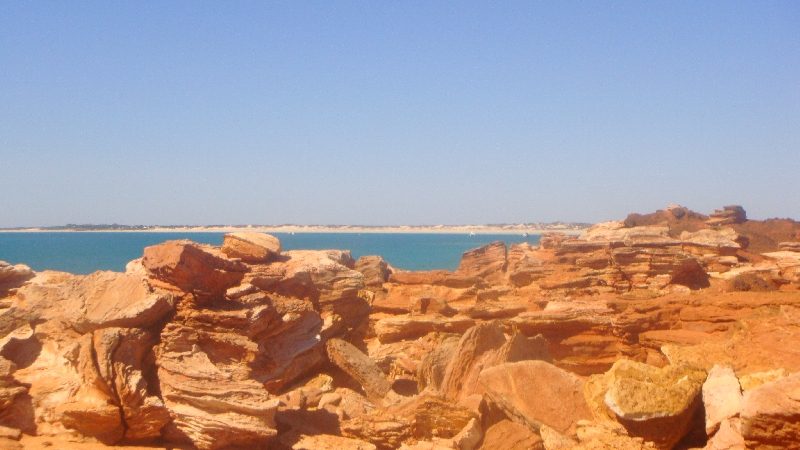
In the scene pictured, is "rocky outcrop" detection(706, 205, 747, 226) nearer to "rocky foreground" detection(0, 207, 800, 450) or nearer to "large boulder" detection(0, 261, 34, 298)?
"rocky foreground" detection(0, 207, 800, 450)

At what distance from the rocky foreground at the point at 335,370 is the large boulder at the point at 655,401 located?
0.05ft

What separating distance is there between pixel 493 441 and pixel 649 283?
10.3 meters

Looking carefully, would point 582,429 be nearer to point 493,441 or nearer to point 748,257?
point 493,441

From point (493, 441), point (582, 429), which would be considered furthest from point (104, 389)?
point (582, 429)

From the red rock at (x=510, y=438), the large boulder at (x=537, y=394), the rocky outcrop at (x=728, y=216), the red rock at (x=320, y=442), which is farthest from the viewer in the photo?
the rocky outcrop at (x=728, y=216)

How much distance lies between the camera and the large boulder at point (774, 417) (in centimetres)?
481

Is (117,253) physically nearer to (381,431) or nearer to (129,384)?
(129,384)

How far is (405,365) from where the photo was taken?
432 inches

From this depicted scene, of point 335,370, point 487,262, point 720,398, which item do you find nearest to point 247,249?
point 335,370

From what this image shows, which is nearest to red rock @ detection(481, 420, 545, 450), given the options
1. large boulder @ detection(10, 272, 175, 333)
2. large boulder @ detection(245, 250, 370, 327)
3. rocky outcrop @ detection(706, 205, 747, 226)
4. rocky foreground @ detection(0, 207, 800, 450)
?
rocky foreground @ detection(0, 207, 800, 450)

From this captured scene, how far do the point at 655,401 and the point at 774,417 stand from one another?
119cm

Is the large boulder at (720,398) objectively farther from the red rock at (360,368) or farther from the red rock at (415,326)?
the red rock at (415,326)

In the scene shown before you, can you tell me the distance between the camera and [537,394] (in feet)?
23.9

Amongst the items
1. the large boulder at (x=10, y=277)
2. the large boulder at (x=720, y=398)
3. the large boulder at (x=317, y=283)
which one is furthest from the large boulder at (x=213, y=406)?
the large boulder at (x=720, y=398)
